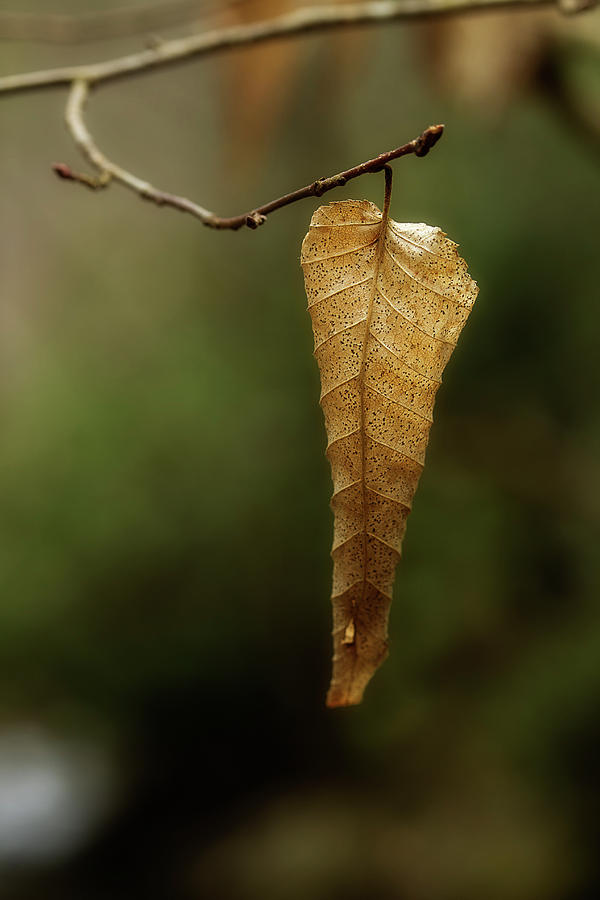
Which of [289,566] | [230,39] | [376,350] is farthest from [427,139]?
[289,566]

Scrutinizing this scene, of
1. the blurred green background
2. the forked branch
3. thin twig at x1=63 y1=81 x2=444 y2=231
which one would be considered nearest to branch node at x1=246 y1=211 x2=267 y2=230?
thin twig at x1=63 y1=81 x2=444 y2=231

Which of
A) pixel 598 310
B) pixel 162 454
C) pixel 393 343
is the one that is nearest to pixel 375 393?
pixel 393 343

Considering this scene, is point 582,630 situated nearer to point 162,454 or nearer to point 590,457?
point 590,457

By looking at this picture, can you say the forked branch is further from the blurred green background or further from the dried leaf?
the blurred green background

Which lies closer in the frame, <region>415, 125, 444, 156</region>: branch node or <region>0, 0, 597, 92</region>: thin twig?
<region>415, 125, 444, 156</region>: branch node

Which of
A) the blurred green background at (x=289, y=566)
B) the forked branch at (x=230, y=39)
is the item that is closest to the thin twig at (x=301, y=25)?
the forked branch at (x=230, y=39)
